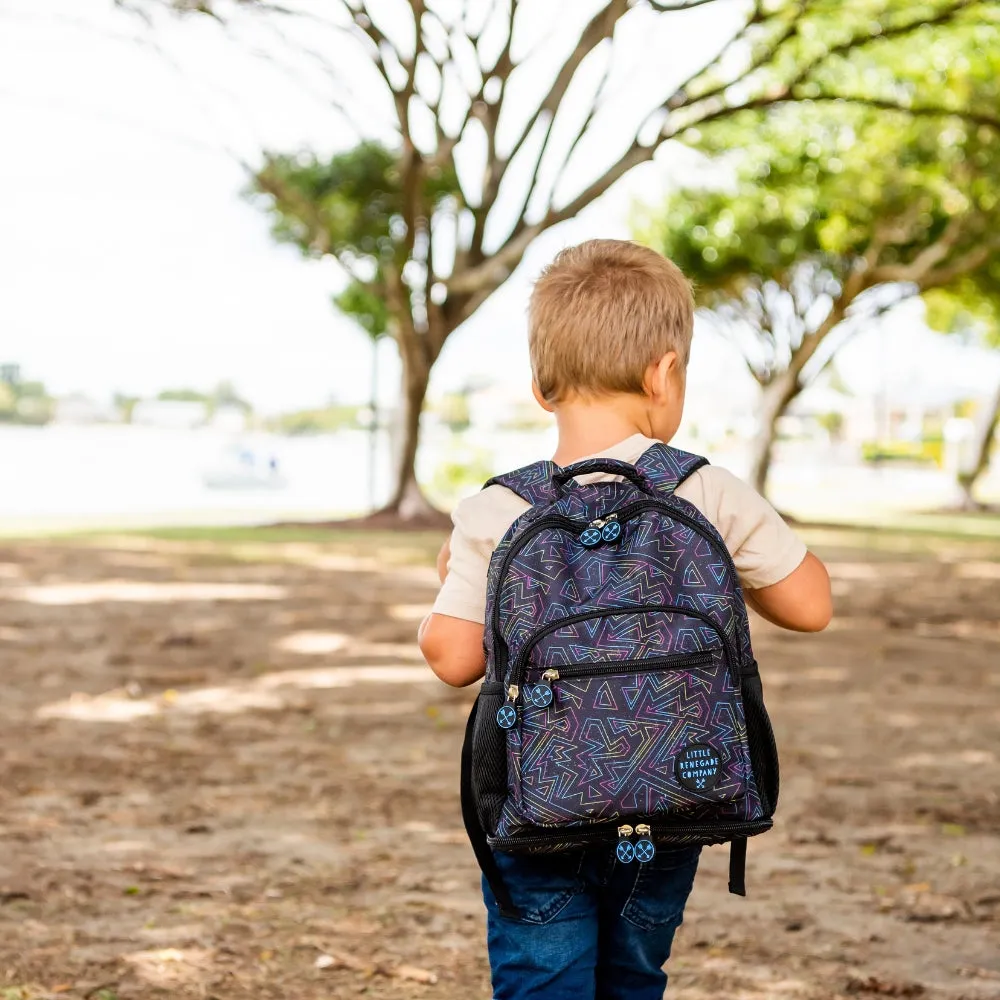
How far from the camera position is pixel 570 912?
2.17 metres

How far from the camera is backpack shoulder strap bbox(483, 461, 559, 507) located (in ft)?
6.93

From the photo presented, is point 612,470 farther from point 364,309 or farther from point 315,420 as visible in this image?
point 315,420

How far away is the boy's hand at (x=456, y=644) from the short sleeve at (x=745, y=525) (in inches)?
14.8

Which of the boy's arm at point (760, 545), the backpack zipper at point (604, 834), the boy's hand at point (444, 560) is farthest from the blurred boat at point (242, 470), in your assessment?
the backpack zipper at point (604, 834)

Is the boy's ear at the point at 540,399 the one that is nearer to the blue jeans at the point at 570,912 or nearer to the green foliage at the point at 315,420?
the blue jeans at the point at 570,912

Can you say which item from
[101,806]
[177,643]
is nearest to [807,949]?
[101,806]

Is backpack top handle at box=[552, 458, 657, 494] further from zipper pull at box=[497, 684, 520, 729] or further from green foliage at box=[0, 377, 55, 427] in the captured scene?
green foliage at box=[0, 377, 55, 427]

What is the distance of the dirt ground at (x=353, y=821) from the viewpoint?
11.1 ft

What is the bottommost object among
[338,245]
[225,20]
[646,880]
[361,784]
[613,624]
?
[361,784]

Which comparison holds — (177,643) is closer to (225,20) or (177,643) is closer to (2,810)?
(2,810)

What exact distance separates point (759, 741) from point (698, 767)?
0.15m

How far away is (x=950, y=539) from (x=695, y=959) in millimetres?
16099

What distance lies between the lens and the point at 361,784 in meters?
5.25

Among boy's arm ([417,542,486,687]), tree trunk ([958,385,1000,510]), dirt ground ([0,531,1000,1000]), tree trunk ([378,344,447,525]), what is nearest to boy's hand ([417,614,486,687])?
boy's arm ([417,542,486,687])
